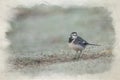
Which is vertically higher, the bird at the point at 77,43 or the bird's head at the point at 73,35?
the bird's head at the point at 73,35

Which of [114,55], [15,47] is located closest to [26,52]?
[15,47]

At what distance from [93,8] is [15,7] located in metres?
0.51

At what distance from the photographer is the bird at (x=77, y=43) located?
2002mm

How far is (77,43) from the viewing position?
79.4 inches

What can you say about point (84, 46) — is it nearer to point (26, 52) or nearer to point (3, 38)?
point (26, 52)

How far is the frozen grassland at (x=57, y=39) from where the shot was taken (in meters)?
1.95

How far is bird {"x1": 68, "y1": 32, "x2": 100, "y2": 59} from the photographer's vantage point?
2002mm

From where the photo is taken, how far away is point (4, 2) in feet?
6.30

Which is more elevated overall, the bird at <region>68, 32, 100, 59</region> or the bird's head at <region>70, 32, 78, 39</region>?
the bird's head at <region>70, 32, 78, 39</region>

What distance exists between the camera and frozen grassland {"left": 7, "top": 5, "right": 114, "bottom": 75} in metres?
1.95

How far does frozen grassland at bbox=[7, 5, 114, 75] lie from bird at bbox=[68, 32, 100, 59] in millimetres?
24

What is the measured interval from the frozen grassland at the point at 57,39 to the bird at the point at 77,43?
2 centimetres

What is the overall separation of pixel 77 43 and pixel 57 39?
135 mm

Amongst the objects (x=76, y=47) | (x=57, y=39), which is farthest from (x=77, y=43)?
(x=57, y=39)
